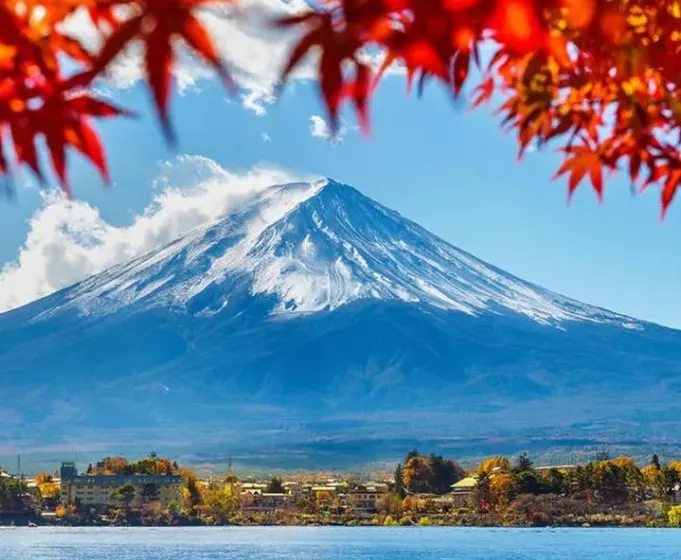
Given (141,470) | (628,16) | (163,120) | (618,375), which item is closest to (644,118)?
(628,16)

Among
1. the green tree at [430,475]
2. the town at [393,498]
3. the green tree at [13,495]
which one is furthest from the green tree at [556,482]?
the green tree at [13,495]

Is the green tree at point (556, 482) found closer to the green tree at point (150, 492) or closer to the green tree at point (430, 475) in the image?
the green tree at point (430, 475)

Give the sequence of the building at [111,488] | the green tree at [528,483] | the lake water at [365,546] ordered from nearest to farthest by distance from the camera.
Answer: the lake water at [365,546]
the green tree at [528,483]
the building at [111,488]

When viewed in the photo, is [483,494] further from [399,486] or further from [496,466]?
[496,466]

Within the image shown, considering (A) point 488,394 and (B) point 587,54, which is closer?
(B) point 587,54

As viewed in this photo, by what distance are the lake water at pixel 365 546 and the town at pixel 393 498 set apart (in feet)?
10.4

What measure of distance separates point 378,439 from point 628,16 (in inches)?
7121

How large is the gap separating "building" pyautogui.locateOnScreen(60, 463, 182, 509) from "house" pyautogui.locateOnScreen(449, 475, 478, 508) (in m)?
20.1

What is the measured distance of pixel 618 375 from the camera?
189 meters

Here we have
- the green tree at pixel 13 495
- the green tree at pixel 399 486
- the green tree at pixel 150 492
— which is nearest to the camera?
the green tree at pixel 399 486

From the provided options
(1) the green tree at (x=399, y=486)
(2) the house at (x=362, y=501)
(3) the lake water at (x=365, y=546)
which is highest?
(1) the green tree at (x=399, y=486)

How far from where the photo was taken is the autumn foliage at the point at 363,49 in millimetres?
1550

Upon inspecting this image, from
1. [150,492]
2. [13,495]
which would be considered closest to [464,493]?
[150,492]

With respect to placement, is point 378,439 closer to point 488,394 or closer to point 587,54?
point 488,394
